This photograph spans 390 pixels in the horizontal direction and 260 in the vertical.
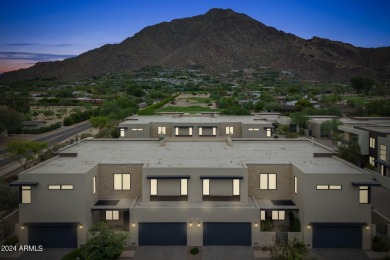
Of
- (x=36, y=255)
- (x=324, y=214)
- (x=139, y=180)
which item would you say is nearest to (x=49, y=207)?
(x=36, y=255)

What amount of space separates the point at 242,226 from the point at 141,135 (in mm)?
32495

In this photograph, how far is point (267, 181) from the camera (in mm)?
31250

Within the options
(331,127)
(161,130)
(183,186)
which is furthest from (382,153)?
(161,130)

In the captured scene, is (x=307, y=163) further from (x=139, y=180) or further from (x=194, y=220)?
(x=139, y=180)

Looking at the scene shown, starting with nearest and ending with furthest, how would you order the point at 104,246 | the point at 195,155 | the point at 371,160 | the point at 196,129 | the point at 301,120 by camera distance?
the point at 104,246, the point at 195,155, the point at 371,160, the point at 196,129, the point at 301,120

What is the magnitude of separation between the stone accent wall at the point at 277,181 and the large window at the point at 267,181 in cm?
23

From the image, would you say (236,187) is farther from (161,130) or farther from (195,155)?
(161,130)

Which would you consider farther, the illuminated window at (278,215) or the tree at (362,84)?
the tree at (362,84)

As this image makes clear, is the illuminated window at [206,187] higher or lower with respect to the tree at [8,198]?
higher

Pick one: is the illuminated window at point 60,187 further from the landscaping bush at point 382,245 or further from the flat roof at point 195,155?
the landscaping bush at point 382,245

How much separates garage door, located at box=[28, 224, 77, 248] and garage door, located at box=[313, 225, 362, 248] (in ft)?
54.9

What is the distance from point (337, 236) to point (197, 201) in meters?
10.0

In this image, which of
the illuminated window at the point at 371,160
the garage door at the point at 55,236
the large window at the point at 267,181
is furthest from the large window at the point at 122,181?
the illuminated window at the point at 371,160

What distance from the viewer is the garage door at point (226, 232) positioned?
1102 inches
